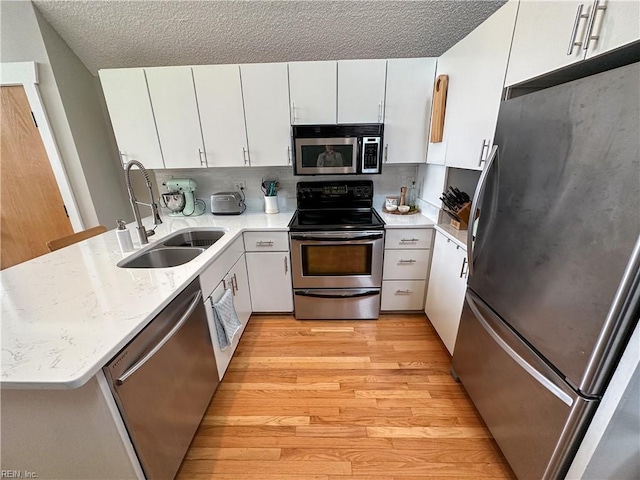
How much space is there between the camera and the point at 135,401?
0.89m

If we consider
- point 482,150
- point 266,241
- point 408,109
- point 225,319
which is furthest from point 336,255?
point 408,109

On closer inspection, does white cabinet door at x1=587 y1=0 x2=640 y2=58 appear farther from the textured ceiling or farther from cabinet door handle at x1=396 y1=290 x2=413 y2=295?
cabinet door handle at x1=396 y1=290 x2=413 y2=295

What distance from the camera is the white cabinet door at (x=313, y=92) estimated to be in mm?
1934

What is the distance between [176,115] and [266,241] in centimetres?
129

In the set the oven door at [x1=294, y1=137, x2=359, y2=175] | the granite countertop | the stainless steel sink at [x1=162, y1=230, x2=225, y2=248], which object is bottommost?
the stainless steel sink at [x1=162, y1=230, x2=225, y2=248]

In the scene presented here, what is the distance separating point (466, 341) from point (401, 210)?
4.01ft

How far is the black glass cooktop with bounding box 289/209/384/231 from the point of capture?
2.01 m

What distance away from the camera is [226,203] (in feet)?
7.84

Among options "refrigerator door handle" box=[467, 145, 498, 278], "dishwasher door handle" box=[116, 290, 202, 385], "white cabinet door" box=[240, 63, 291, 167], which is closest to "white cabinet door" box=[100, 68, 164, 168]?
"white cabinet door" box=[240, 63, 291, 167]

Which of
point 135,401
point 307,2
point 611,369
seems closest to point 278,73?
point 307,2

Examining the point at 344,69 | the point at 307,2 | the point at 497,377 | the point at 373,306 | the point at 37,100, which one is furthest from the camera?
the point at 373,306

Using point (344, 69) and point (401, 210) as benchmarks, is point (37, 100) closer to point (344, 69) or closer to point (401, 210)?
point (344, 69)

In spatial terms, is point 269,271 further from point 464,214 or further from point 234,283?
point 464,214

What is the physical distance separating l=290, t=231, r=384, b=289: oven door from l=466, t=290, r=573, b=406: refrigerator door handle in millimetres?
797
